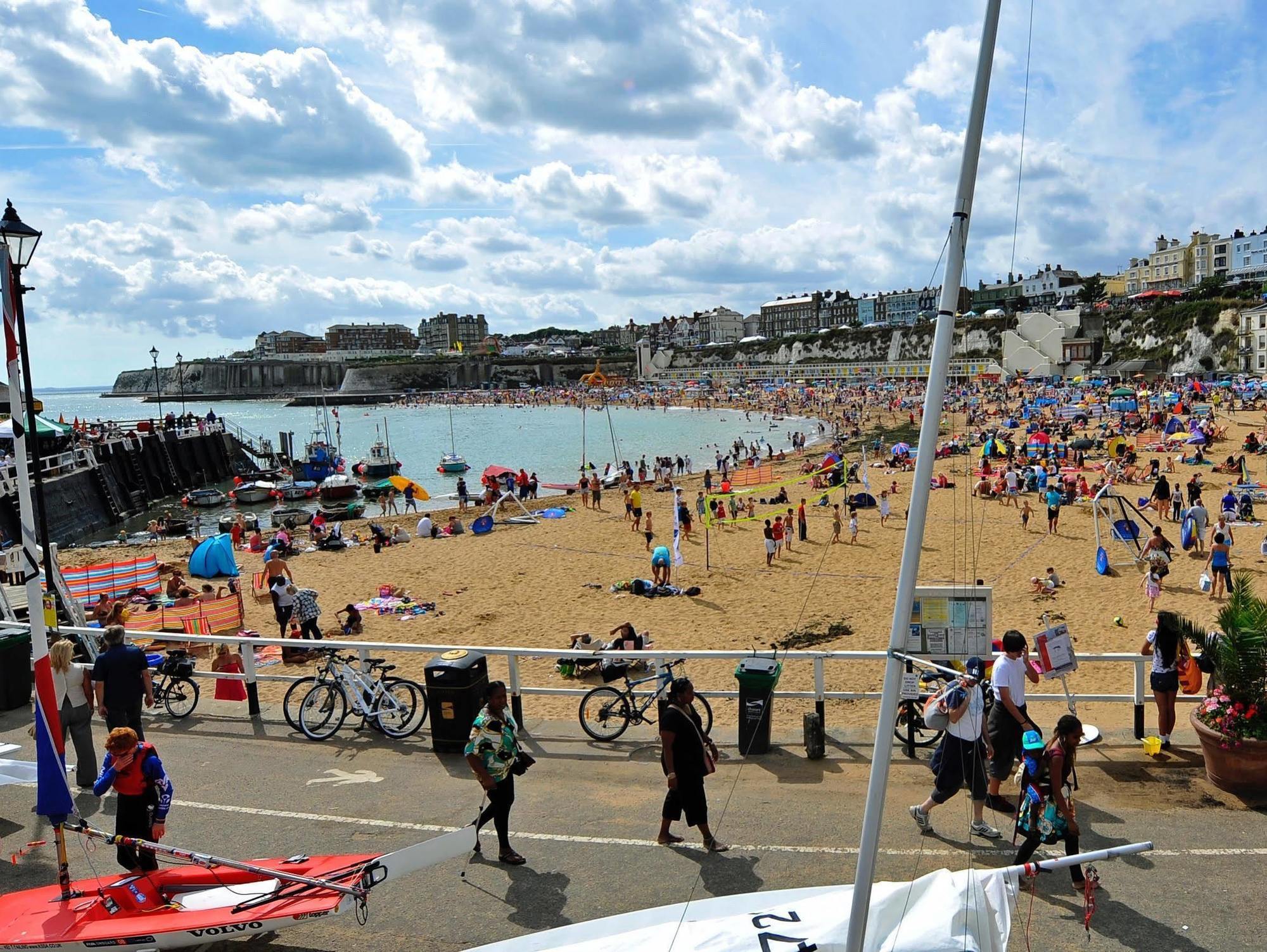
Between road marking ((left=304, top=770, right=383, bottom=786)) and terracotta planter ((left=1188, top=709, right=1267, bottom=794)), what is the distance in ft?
21.3

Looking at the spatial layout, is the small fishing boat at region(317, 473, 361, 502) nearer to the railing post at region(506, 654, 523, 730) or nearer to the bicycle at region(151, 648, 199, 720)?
the bicycle at region(151, 648, 199, 720)

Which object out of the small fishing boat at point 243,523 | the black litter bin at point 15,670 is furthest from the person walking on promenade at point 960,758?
the small fishing boat at point 243,523

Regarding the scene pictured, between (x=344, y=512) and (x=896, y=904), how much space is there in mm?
Result: 34752

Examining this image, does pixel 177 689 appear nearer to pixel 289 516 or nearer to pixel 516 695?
pixel 516 695

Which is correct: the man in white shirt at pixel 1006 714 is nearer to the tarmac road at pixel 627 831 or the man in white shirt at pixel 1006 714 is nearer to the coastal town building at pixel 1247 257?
the tarmac road at pixel 627 831

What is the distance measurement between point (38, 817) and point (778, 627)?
10611 mm

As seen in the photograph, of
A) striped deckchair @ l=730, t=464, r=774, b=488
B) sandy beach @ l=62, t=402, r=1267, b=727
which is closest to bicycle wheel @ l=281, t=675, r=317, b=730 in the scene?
sandy beach @ l=62, t=402, r=1267, b=727

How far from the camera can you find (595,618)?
15.7m

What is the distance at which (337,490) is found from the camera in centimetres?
4125

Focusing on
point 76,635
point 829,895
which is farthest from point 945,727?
point 76,635

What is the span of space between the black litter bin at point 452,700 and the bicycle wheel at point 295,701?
144 centimetres

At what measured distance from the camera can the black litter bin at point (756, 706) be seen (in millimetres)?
7402

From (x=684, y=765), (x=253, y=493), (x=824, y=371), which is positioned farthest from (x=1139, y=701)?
(x=824, y=371)

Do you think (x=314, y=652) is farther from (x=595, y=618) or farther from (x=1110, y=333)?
(x=1110, y=333)
